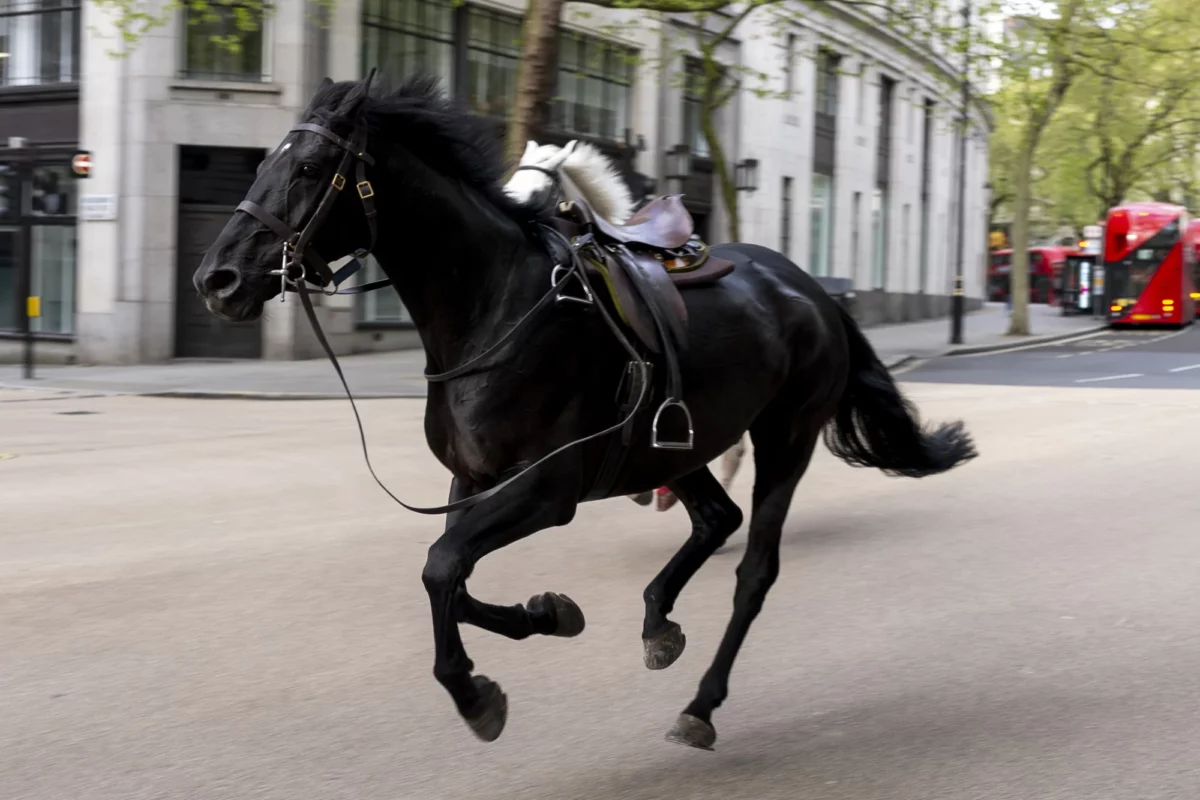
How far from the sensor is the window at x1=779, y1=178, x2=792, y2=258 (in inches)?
1529

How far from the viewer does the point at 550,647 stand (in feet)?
18.9

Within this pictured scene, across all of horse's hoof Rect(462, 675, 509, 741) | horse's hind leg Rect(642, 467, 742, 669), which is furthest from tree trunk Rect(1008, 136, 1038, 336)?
horse's hoof Rect(462, 675, 509, 741)

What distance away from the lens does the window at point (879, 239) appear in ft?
151

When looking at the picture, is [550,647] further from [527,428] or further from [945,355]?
[945,355]

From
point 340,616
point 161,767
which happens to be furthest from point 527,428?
point 340,616

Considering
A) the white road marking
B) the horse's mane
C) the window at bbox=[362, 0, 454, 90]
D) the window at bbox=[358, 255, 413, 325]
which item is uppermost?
the window at bbox=[362, 0, 454, 90]

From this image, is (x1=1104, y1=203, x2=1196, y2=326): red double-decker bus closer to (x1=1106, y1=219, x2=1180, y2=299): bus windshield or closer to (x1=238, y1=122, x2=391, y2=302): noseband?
(x1=1106, y1=219, x2=1180, y2=299): bus windshield

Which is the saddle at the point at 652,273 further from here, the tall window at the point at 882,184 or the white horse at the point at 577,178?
the tall window at the point at 882,184

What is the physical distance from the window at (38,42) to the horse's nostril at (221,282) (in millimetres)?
21744

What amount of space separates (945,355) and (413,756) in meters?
27.8

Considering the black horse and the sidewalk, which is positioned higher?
the black horse

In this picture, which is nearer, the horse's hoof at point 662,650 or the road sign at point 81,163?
the horse's hoof at point 662,650

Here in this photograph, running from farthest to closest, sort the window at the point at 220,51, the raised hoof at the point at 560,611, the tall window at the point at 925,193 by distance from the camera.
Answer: the tall window at the point at 925,193 < the window at the point at 220,51 < the raised hoof at the point at 560,611

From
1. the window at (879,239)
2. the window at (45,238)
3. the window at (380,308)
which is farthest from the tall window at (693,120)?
the window at (45,238)
